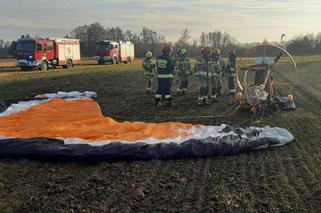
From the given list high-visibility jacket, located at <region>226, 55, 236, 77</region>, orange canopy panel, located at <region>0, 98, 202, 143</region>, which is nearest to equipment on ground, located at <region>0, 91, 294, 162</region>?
orange canopy panel, located at <region>0, 98, 202, 143</region>

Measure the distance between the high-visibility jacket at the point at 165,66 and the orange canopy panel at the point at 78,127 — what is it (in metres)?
2.95

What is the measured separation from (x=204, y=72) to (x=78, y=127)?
6118 mm

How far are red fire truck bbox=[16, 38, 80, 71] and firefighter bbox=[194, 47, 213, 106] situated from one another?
80.5 ft

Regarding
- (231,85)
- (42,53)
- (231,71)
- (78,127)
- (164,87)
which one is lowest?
(78,127)

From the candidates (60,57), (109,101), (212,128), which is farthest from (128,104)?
(60,57)

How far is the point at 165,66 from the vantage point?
14.4m

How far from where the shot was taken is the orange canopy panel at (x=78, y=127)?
9312mm

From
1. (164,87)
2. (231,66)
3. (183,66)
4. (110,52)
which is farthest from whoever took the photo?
(110,52)

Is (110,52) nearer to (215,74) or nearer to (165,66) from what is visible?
(215,74)

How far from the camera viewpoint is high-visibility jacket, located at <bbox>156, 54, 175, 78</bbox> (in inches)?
566

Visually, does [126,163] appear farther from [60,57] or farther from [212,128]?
[60,57]

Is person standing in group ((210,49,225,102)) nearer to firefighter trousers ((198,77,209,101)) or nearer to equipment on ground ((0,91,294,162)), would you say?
firefighter trousers ((198,77,209,101))

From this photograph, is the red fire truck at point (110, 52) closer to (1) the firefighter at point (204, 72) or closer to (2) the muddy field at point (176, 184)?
(1) the firefighter at point (204, 72)

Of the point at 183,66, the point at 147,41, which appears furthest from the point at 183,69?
the point at 147,41
